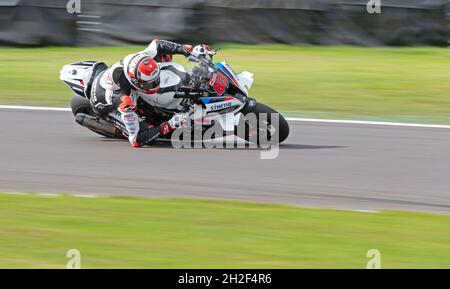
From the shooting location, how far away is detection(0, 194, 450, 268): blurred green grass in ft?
22.4

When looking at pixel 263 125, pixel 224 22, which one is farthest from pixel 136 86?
pixel 224 22

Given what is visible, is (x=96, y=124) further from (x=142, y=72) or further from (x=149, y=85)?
(x=142, y=72)

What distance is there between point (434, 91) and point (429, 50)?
3.09 metres

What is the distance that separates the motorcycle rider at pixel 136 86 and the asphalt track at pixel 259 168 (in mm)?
266

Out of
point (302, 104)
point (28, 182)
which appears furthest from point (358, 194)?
point (302, 104)

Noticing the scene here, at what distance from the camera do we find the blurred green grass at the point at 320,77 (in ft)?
46.4

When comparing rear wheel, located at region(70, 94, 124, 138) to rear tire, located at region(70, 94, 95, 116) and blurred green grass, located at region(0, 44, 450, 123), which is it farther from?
blurred green grass, located at region(0, 44, 450, 123)

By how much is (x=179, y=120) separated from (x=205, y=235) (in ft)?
10.7

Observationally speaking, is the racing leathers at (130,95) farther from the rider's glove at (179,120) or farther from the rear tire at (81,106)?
the rear tire at (81,106)

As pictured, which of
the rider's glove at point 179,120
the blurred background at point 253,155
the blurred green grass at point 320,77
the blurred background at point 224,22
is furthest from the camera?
the blurred background at point 224,22

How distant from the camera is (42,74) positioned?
53.5 feet

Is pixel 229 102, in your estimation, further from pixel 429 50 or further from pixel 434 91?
pixel 429 50

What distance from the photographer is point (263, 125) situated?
427 inches

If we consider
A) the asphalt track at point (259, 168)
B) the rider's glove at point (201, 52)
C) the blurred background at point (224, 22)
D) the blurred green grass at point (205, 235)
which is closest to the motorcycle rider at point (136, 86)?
the rider's glove at point (201, 52)
